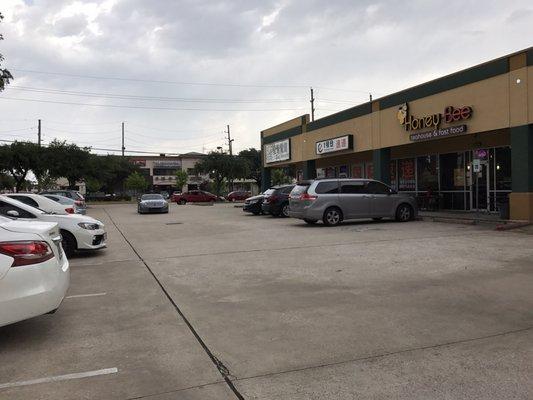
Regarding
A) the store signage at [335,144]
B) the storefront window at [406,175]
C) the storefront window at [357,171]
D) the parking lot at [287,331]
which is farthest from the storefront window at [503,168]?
the storefront window at [357,171]

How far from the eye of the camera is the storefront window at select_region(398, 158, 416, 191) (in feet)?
81.6

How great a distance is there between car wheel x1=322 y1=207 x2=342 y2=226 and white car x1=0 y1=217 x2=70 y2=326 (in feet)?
40.9

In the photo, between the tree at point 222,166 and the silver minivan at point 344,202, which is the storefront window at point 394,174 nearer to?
the silver minivan at point 344,202

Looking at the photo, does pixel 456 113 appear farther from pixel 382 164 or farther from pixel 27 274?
pixel 27 274

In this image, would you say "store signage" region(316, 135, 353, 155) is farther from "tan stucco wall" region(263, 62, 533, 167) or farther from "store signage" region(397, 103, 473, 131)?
"store signage" region(397, 103, 473, 131)

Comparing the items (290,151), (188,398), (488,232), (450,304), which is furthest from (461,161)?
(188,398)

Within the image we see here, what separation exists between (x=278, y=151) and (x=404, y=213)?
59.4 ft

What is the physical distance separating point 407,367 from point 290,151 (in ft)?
97.1

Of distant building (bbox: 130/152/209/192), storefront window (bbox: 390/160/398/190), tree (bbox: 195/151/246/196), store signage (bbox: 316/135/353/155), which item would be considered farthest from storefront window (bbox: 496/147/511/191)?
distant building (bbox: 130/152/209/192)

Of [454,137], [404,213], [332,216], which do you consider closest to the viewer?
[332,216]

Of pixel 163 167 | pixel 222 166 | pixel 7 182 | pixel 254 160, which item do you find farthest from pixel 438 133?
pixel 7 182

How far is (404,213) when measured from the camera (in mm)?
18703

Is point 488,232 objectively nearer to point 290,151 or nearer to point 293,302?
point 293,302

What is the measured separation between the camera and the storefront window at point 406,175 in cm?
2486
